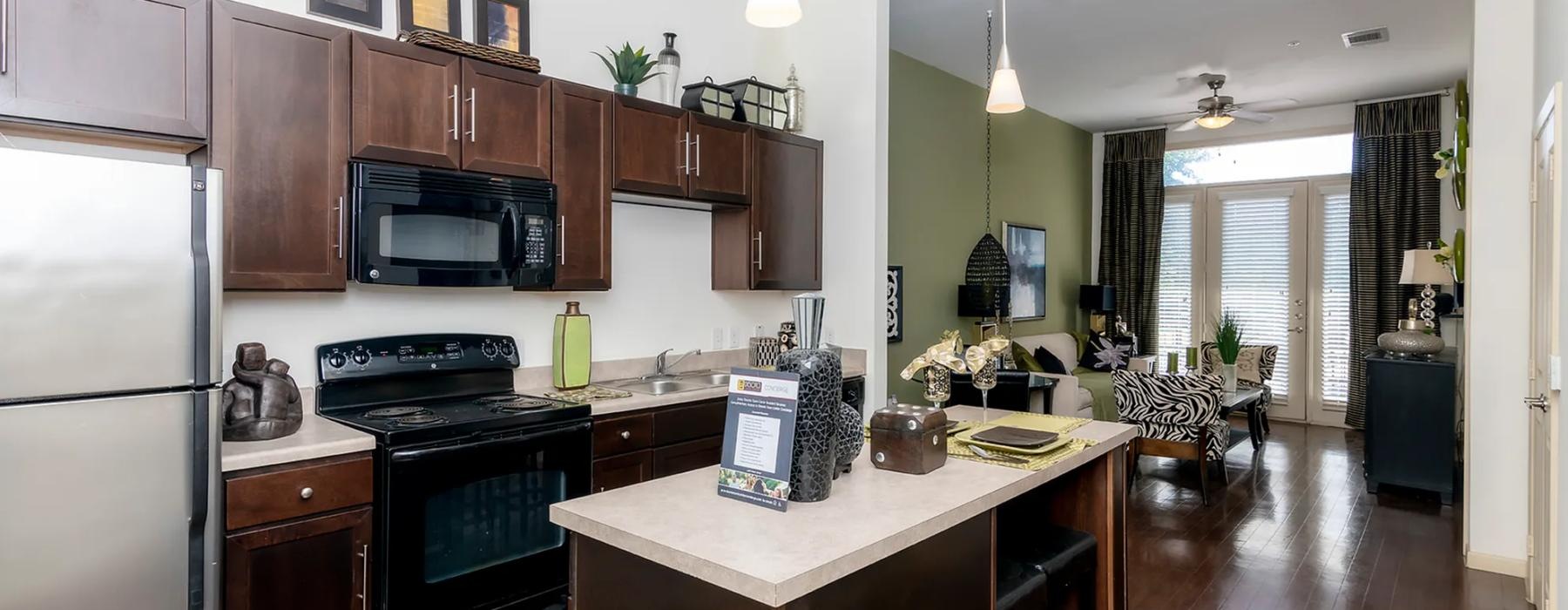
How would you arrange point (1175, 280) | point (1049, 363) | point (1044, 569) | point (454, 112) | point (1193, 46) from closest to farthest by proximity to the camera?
point (1044, 569) → point (454, 112) → point (1193, 46) → point (1049, 363) → point (1175, 280)

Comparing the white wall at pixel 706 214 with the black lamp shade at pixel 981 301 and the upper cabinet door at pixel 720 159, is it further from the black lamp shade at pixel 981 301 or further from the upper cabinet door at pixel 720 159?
the black lamp shade at pixel 981 301

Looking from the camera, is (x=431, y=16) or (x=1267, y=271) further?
(x=1267, y=271)

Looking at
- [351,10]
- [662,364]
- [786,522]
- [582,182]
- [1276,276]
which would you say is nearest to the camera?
[786,522]

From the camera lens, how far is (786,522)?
1492mm

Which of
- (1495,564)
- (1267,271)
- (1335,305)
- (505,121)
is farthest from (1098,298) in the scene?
(505,121)

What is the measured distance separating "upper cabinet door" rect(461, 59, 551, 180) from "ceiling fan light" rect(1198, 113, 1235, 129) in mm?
5271

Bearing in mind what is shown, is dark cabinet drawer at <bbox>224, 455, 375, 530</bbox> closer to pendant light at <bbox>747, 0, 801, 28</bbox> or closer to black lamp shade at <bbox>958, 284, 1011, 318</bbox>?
pendant light at <bbox>747, 0, 801, 28</bbox>

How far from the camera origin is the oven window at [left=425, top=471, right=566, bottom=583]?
2.51 metres

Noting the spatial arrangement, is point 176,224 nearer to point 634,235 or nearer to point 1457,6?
point 634,235

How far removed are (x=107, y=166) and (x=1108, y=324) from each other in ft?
26.5

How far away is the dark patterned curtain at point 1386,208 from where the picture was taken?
22.2ft

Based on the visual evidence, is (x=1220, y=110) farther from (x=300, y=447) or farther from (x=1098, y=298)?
(x=300, y=447)

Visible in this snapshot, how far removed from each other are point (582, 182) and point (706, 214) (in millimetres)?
999

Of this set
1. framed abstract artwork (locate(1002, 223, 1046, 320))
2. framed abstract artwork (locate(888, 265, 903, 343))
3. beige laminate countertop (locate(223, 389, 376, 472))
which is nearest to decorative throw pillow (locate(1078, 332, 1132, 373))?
framed abstract artwork (locate(1002, 223, 1046, 320))
